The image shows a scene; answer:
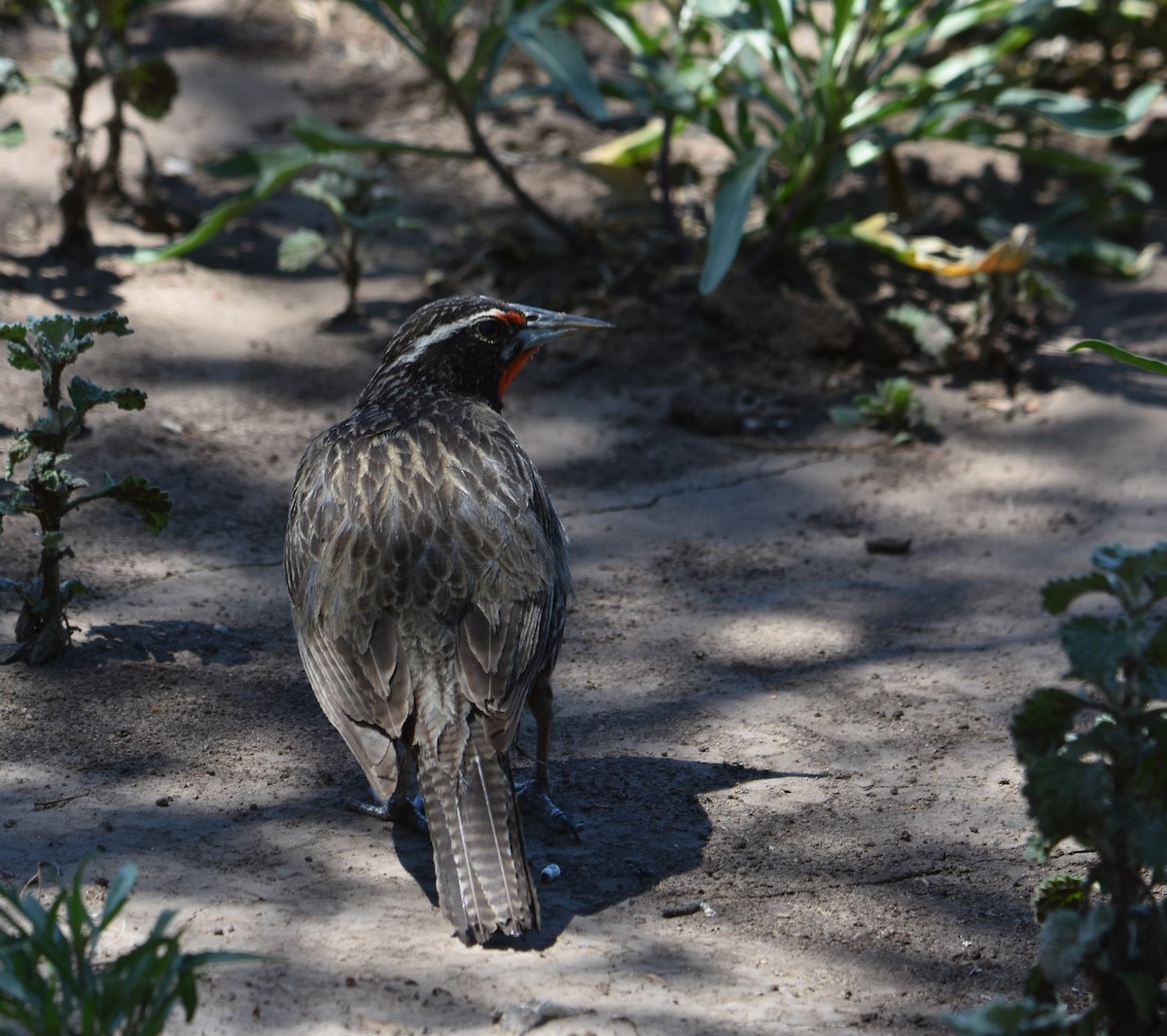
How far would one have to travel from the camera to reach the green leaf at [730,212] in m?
7.16

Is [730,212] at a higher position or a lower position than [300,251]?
higher

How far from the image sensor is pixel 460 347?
5.09m

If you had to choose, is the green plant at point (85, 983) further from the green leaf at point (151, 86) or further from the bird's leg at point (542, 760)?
the green leaf at point (151, 86)

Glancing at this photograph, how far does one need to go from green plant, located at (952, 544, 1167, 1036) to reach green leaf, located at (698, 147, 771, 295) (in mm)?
4393

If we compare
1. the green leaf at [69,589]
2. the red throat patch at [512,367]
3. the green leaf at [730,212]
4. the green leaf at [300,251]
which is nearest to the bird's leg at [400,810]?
the green leaf at [69,589]

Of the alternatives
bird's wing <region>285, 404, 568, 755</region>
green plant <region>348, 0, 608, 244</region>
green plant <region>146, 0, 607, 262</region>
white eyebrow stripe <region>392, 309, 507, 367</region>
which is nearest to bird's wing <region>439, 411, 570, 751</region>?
bird's wing <region>285, 404, 568, 755</region>

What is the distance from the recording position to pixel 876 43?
7.89m

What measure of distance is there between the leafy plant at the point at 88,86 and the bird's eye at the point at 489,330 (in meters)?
3.44

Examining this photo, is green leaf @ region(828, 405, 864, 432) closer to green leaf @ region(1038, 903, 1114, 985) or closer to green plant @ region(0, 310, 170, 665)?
green plant @ region(0, 310, 170, 665)

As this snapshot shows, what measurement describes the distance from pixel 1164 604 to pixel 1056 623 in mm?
444

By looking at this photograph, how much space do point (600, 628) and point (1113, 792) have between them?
2.97m

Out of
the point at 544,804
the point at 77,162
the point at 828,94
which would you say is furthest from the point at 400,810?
the point at 828,94

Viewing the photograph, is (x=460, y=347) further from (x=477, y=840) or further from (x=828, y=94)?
(x=828, y=94)

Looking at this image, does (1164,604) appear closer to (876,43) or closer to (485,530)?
(485,530)
